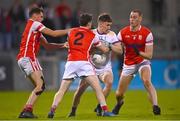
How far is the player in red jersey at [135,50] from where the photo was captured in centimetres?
1758

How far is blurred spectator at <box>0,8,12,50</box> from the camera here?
31.4 metres

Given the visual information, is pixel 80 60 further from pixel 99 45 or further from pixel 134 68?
pixel 134 68

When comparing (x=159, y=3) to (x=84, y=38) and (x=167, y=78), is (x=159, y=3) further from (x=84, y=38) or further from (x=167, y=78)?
(x=84, y=38)

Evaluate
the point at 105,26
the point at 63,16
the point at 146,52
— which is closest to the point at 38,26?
the point at 105,26

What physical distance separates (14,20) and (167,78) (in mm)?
6905

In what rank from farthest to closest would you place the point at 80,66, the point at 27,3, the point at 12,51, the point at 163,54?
the point at 27,3, the point at 163,54, the point at 12,51, the point at 80,66

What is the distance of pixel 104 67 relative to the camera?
1788 cm

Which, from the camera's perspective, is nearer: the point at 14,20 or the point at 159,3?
the point at 14,20

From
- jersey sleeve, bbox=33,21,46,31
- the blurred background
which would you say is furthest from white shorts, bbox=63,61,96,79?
the blurred background

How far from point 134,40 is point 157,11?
2101 centimetres

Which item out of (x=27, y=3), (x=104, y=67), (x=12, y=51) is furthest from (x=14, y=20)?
(x=104, y=67)

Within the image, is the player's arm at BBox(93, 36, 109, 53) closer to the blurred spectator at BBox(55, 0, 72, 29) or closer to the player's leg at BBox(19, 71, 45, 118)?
the player's leg at BBox(19, 71, 45, 118)

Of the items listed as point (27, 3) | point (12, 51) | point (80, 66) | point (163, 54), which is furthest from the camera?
point (27, 3)

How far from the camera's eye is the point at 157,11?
3856cm
